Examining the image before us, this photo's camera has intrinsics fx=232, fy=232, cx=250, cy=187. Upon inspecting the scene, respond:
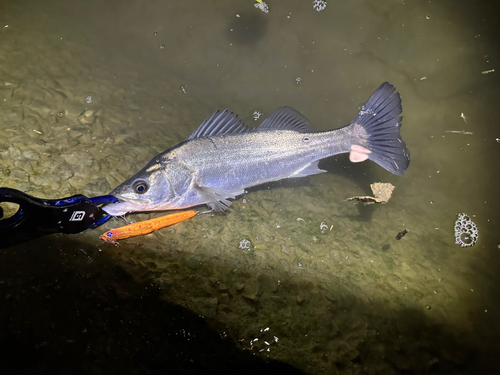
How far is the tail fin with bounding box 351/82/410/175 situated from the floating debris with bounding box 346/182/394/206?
1.60ft

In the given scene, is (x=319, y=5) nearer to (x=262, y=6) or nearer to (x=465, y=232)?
(x=262, y=6)

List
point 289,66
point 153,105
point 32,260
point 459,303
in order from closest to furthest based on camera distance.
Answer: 1. point 32,260
2. point 459,303
3. point 153,105
4. point 289,66

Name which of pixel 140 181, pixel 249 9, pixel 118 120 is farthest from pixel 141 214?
pixel 249 9

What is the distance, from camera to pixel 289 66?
16.9 ft

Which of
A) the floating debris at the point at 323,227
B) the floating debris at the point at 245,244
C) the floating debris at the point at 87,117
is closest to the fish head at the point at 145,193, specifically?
the floating debris at the point at 245,244

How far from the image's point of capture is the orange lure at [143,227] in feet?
7.75

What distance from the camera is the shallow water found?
205cm

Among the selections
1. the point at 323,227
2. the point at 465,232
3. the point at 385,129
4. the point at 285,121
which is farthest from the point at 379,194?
the point at 285,121

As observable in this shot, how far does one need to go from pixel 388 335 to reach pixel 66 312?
3132 mm

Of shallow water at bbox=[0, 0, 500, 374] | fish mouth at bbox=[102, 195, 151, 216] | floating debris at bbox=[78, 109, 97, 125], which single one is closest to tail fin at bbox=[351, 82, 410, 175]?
shallow water at bbox=[0, 0, 500, 374]

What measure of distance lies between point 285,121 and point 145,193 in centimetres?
223

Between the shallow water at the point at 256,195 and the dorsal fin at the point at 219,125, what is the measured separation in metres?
0.79

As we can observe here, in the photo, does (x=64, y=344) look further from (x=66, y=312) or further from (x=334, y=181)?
(x=334, y=181)

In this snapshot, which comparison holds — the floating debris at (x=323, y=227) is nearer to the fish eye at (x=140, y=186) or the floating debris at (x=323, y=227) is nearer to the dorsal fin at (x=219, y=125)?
the dorsal fin at (x=219, y=125)
